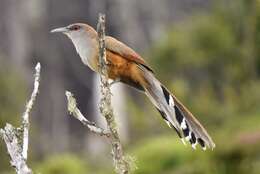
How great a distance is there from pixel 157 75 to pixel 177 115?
1288 cm

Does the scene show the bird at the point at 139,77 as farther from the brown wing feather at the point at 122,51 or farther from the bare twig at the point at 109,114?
the bare twig at the point at 109,114

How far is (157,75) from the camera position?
18.4 metres

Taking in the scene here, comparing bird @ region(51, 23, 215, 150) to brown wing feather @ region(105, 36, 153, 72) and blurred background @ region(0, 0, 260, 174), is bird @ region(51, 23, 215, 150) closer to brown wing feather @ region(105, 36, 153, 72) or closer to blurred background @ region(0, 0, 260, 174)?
brown wing feather @ region(105, 36, 153, 72)

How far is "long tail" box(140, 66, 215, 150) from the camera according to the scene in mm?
5383

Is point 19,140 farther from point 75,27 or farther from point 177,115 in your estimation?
point 75,27

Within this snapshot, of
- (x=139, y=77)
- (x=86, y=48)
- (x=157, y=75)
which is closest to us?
(x=86, y=48)

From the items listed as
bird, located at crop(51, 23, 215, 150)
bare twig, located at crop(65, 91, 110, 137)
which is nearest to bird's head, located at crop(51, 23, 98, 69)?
bird, located at crop(51, 23, 215, 150)

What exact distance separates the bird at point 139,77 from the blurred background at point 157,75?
347 mm

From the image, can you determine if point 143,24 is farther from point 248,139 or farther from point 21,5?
point 248,139

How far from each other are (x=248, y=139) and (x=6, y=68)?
10531mm

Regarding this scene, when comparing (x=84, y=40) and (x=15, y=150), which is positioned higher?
(x=84, y=40)

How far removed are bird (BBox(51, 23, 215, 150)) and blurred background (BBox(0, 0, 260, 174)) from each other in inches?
13.7

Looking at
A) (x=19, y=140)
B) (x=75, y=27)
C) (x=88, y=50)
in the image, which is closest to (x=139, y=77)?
(x=88, y=50)

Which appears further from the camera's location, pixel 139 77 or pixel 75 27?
pixel 75 27
